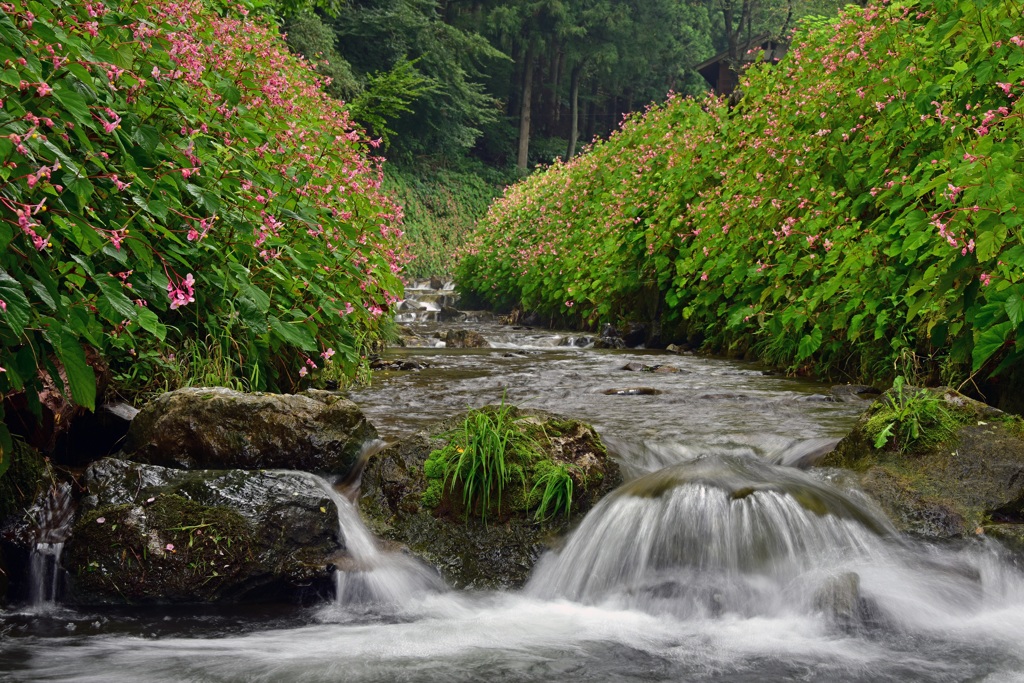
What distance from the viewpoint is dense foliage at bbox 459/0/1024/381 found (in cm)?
484

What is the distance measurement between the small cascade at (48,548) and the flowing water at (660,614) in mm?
114

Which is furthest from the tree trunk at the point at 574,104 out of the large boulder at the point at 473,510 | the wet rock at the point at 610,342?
the large boulder at the point at 473,510

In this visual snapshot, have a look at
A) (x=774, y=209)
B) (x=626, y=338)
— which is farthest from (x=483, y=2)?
(x=774, y=209)

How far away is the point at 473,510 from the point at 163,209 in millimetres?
2012

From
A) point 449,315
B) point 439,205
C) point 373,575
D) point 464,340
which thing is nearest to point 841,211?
point 373,575

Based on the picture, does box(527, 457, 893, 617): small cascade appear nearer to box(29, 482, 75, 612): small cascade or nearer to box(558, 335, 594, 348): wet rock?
box(29, 482, 75, 612): small cascade

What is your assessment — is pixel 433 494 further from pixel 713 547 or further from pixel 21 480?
pixel 21 480

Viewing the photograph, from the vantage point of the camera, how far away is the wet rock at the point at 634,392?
7113 millimetres

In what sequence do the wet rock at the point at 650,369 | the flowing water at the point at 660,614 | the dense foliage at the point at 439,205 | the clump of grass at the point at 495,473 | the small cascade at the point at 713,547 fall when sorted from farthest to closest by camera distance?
1. the dense foliage at the point at 439,205
2. the wet rock at the point at 650,369
3. the clump of grass at the point at 495,473
4. the small cascade at the point at 713,547
5. the flowing water at the point at 660,614

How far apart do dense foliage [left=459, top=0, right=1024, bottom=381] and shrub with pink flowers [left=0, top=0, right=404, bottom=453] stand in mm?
3741

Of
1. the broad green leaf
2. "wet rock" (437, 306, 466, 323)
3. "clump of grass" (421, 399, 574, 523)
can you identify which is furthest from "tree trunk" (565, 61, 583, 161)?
the broad green leaf

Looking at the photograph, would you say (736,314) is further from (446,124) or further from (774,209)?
(446,124)

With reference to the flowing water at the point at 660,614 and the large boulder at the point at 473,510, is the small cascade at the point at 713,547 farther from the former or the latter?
the large boulder at the point at 473,510

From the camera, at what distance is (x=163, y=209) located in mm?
3807
